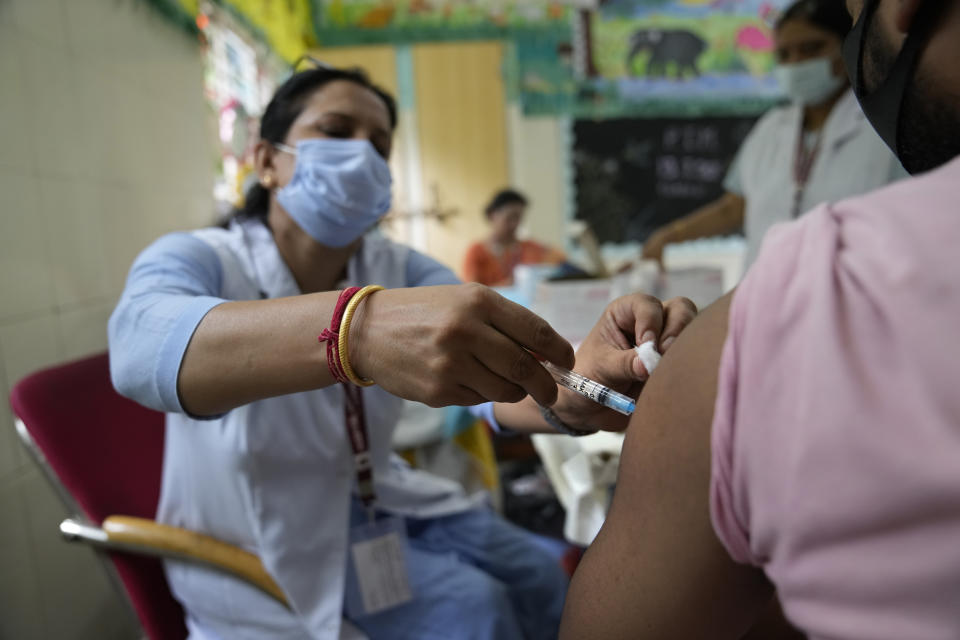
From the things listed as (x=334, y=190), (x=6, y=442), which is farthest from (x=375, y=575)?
(x=6, y=442)

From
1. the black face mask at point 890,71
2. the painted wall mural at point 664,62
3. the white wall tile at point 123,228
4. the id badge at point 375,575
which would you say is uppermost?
the painted wall mural at point 664,62

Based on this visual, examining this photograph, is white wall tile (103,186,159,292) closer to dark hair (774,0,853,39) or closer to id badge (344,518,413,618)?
id badge (344,518,413,618)

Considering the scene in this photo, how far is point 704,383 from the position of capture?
0.41 metres

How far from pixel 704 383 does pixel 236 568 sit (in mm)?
Answer: 743

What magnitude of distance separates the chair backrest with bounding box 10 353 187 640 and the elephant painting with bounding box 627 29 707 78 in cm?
423

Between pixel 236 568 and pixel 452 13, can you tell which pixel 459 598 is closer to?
pixel 236 568

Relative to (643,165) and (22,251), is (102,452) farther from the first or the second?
(643,165)

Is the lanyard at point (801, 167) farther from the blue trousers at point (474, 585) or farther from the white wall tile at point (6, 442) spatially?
the white wall tile at point (6, 442)

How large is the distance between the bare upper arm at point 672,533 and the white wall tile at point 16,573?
1.29 metres

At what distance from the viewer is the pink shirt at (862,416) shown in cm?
32

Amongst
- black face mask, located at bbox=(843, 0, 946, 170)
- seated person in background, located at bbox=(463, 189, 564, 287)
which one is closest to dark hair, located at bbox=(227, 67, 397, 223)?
black face mask, located at bbox=(843, 0, 946, 170)

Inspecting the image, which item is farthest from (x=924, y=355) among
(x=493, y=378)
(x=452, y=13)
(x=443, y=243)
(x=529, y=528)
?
(x=452, y=13)

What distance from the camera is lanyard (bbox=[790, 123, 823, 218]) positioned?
1.82 meters

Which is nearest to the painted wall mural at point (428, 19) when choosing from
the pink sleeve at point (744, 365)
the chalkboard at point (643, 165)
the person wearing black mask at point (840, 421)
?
the chalkboard at point (643, 165)
